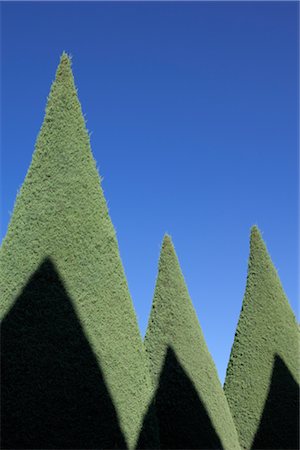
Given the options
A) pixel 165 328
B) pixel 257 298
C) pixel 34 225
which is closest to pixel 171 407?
pixel 165 328

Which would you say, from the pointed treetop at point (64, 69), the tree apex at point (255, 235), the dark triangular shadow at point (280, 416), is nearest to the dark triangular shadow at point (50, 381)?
the pointed treetop at point (64, 69)

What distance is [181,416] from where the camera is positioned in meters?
15.9

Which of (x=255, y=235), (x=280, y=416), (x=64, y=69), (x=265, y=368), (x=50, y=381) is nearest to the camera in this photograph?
(x=50, y=381)

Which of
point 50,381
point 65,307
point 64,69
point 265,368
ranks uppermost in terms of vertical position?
point 64,69

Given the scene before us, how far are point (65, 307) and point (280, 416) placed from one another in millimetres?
11451

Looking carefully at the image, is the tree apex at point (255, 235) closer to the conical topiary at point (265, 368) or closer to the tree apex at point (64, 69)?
the conical topiary at point (265, 368)

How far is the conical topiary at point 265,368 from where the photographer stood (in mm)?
18844

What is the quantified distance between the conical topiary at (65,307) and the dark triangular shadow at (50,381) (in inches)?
0.7

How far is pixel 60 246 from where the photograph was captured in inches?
445

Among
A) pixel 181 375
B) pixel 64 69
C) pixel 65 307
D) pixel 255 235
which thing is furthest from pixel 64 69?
pixel 255 235

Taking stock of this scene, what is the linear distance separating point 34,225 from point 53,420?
4.03 meters

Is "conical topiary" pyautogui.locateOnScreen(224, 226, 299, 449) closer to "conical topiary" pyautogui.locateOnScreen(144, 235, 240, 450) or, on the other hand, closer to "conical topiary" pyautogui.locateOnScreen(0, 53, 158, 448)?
"conical topiary" pyautogui.locateOnScreen(144, 235, 240, 450)

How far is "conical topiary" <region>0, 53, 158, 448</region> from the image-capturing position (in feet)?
32.6

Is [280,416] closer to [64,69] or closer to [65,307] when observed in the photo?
[65,307]
